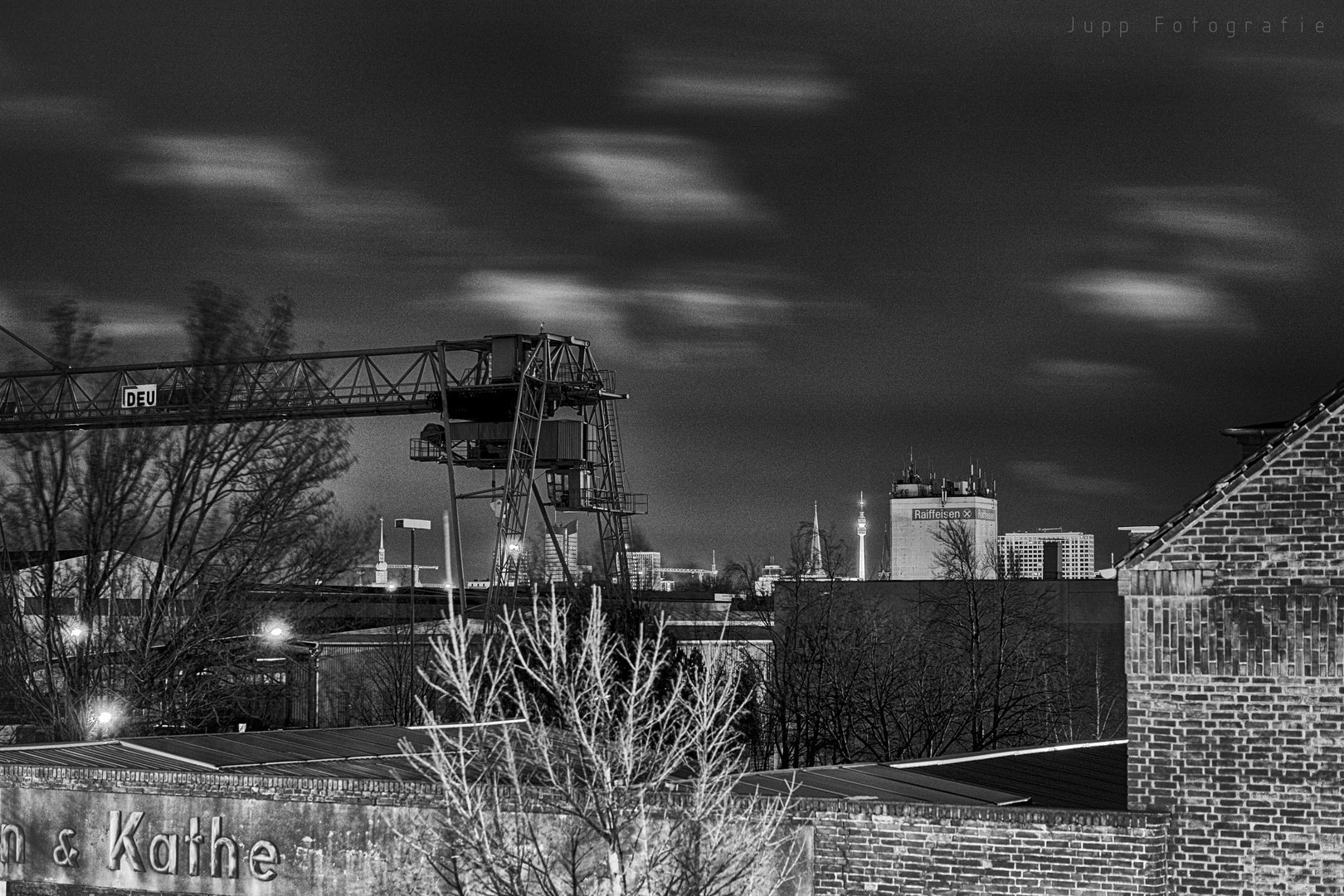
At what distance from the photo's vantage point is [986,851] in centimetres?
1560

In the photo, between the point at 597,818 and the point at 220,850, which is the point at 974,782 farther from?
the point at 220,850

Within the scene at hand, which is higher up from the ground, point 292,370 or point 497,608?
point 292,370

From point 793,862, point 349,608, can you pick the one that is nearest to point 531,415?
point 349,608

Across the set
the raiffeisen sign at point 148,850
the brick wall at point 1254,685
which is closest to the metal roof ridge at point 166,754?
the raiffeisen sign at point 148,850

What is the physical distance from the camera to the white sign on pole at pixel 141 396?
198 ft

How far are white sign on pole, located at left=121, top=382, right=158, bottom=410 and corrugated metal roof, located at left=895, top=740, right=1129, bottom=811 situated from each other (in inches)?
1703

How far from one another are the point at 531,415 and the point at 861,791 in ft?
118

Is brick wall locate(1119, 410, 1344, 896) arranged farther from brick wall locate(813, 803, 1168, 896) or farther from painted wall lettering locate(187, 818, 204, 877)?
painted wall lettering locate(187, 818, 204, 877)

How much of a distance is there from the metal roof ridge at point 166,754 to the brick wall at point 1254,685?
12037 mm

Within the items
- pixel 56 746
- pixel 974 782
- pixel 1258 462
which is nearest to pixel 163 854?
pixel 56 746

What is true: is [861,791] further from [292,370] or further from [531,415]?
[292,370]

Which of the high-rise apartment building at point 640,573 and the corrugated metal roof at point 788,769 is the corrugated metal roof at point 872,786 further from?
the high-rise apartment building at point 640,573

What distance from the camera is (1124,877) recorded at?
48.9 feet

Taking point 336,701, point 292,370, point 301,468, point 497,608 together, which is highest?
point 292,370
